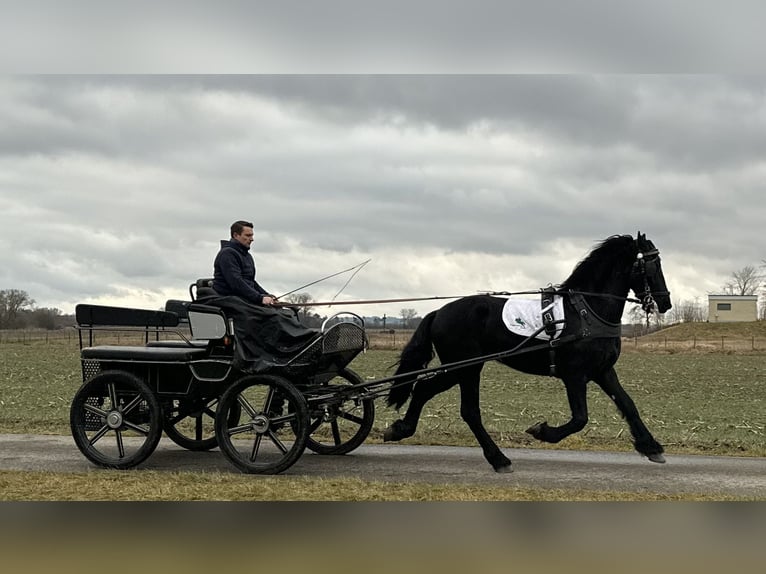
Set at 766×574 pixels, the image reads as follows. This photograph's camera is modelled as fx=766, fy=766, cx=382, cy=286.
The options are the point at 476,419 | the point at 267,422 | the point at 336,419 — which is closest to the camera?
the point at 267,422

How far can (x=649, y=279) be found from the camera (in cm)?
828

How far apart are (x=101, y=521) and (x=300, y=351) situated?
11.2 feet

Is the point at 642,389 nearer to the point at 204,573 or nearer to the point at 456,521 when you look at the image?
the point at 456,521

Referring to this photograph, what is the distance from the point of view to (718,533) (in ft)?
15.1

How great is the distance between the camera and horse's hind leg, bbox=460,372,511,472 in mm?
8008

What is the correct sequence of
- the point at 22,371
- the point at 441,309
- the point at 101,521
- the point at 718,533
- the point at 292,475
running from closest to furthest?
the point at 718,533 → the point at 101,521 → the point at 292,475 → the point at 441,309 → the point at 22,371

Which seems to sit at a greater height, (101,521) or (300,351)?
(300,351)

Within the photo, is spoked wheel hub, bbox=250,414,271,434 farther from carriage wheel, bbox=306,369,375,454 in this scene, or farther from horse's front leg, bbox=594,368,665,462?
horse's front leg, bbox=594,368,665,462

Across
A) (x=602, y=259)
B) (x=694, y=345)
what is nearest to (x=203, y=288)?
(x=602, y=259)

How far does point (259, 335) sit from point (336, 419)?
1567 mm

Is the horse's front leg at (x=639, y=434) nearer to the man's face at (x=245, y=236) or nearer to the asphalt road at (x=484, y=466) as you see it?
the asphalt road at (x=484, y=466)

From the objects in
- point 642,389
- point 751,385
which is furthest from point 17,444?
point 751,385

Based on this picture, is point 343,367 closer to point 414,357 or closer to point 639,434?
point 414,357

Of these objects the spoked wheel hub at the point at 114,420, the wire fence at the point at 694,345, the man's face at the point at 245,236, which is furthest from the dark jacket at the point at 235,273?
the wire fence at the point at 694,345
